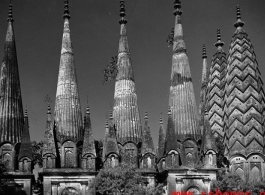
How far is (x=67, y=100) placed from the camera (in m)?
37.8

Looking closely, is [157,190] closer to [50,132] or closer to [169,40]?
[50,132]

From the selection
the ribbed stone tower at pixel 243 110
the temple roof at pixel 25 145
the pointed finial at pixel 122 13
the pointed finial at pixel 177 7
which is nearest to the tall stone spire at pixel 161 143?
the ribbed stone tower at pixel 243 110

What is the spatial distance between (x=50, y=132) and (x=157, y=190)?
7.08 meters

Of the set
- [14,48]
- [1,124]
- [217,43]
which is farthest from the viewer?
[217,43]

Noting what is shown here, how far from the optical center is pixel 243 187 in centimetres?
3528

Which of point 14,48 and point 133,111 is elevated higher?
point 14,48

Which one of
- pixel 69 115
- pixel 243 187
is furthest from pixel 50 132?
pixel 243 187

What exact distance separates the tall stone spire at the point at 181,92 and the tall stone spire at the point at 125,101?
249cm

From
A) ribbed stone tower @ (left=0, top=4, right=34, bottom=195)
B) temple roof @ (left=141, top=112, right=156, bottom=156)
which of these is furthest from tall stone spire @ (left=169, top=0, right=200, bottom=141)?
ribbed stone tower @ (left=0, top=4, right=34, bottom=195)

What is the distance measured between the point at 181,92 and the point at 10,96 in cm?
1071

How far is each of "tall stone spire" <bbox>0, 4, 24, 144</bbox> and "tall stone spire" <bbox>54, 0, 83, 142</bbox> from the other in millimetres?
2301

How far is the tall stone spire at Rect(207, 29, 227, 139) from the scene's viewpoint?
48406 mm

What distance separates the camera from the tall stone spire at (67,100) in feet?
121

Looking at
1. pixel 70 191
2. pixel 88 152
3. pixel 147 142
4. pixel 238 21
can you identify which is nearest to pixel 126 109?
pixel 147 142
